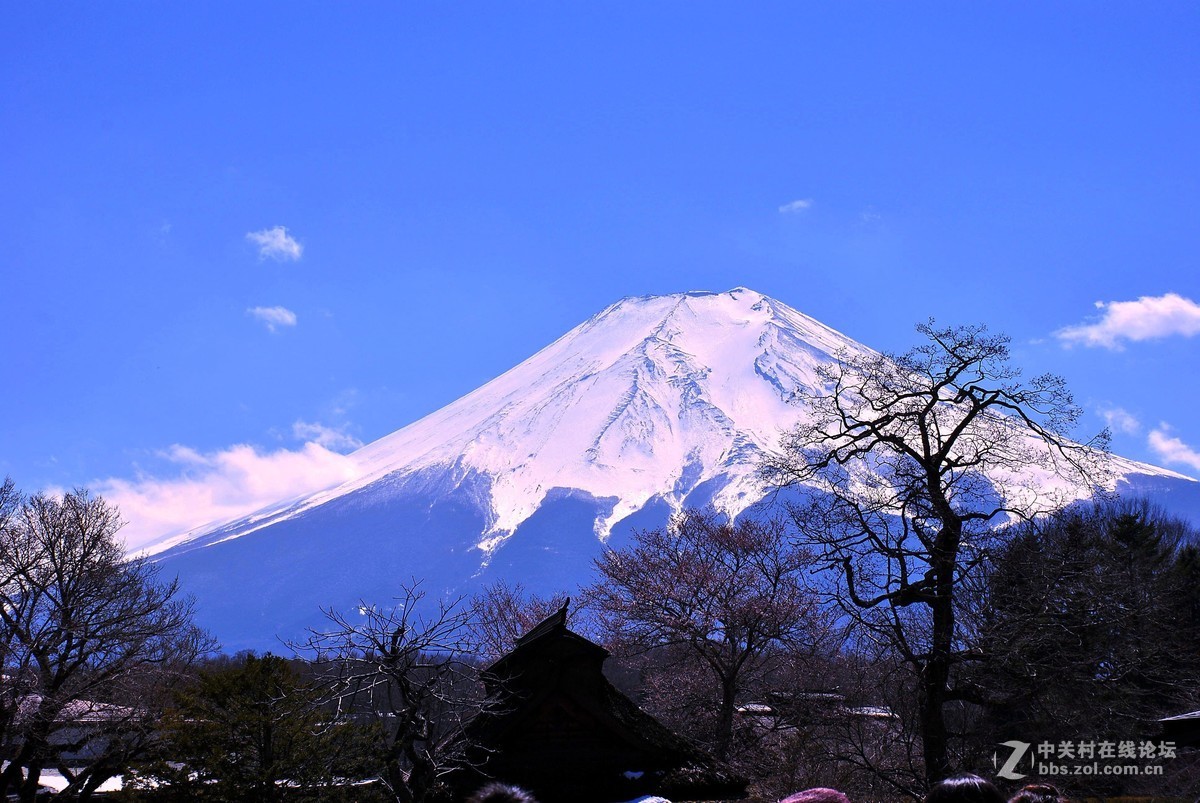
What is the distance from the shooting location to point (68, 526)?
2805 centimetres

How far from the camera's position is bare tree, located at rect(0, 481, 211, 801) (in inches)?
885

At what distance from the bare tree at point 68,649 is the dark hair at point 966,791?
60.6 feet

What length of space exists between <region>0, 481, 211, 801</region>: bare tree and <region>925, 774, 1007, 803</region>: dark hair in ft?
60.6

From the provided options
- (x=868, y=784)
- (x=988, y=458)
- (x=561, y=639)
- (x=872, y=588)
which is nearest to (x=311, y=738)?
(x=561, y=639)

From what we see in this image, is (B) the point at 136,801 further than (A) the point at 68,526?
No

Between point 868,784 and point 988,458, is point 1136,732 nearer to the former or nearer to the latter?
point 868,784

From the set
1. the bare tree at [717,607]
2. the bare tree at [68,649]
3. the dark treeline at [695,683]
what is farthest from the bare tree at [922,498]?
the bare tree at [68,649]

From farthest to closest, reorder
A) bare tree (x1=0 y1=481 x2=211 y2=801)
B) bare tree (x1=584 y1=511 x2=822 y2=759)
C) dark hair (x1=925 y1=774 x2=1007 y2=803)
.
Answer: bare tree (x1=584 y1=511 x2=822 y2=759) → bare tree (x1=0 y1=481 x2=211 y2=801) → dark hair (x1=925 y1=774 x2=1007 y2=803)

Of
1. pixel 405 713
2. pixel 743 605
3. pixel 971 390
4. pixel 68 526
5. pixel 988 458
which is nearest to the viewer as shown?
pixel 405 713

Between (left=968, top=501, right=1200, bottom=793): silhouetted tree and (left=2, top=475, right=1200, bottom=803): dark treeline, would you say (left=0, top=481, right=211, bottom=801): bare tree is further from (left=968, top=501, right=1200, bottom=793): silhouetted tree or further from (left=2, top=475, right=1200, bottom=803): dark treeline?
(left=968, top=501, right=1200, bottom=793): silhouetted tree

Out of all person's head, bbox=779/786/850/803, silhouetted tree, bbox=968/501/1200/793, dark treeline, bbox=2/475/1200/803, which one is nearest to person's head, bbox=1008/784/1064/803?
person's head, bbox=779/786/850/803

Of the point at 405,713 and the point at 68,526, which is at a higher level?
the point at 68,526

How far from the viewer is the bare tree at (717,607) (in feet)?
95.7

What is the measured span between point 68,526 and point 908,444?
2134cm
